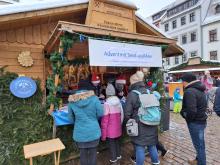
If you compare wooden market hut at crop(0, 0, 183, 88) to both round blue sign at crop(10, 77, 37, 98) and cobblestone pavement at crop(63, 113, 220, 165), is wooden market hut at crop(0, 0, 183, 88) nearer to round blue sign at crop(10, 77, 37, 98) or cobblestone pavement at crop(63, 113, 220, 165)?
round blue sign at crop(10, 77, 37, 98)

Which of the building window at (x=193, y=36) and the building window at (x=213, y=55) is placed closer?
the building window at (x=213, y=55)

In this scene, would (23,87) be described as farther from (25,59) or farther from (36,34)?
(36,34)

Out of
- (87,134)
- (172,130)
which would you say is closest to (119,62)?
(87,134)

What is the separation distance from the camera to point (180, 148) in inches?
231

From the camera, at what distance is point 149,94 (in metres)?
4.02

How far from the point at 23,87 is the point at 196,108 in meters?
3.22

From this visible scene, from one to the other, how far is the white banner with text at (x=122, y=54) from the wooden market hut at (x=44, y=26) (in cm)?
20

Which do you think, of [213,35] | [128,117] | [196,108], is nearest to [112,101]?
[128,117]

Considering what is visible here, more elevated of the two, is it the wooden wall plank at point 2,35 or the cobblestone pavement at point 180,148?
the wooden wall plank at point 2,35

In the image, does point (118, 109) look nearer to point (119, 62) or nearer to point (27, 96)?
point (119, 62)

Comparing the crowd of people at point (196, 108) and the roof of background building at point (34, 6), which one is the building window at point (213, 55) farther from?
the roof of background building at point (34, 6)

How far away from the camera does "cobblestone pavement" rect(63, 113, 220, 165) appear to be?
16.7ft

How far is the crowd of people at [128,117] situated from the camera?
3666 millimetres

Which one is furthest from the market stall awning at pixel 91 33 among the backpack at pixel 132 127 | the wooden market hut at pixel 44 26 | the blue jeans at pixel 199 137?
the blue jeans at pixel 199 137
